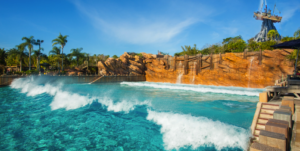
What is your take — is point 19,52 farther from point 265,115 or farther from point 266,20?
point 266,20

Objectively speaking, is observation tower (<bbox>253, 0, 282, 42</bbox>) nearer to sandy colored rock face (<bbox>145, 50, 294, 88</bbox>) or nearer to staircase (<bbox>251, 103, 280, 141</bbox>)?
sandy colored rock face (<bbox>145, 50, 294, 88</bbox>)

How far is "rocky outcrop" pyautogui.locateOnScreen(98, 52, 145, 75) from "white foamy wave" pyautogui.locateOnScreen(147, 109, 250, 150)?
22.8 meters

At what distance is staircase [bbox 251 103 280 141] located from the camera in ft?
12.3

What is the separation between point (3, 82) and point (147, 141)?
77.2 ft

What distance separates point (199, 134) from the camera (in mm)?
3912

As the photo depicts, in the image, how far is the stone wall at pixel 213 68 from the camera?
15281 millimetres

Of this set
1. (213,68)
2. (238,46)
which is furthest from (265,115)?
(238,46)

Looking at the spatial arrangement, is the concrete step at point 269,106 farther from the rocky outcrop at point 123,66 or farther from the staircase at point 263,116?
the rocky outcrop at point 123,66

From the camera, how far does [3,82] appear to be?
707 inches

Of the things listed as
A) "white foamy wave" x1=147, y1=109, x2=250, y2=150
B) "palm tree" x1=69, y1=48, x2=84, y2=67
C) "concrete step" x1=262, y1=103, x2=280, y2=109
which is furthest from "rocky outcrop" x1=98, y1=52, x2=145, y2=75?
"concrete step" x1=262, y1=103, x2=280, y2=109

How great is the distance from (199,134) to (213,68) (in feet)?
56.4

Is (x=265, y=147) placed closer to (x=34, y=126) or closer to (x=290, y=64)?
(x=34, y=126)

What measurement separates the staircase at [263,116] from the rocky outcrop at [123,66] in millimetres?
23409

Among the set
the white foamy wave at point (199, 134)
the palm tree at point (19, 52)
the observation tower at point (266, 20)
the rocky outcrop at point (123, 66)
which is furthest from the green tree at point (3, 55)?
the observation tower at point (266, 20)
